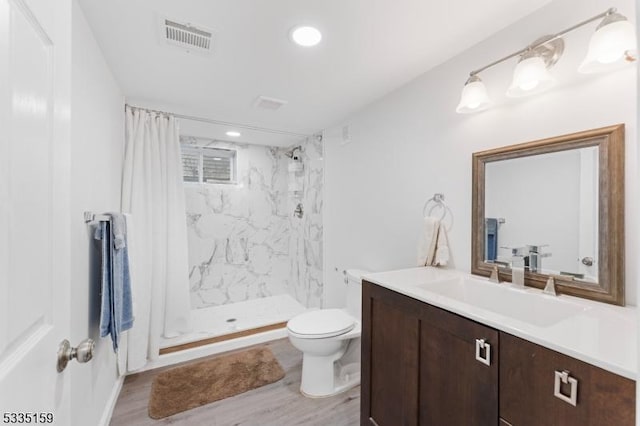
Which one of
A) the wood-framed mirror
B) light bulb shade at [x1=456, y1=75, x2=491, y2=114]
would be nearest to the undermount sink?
the wood-framed mirror

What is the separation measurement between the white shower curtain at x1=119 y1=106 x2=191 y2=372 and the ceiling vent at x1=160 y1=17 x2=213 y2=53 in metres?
1.11

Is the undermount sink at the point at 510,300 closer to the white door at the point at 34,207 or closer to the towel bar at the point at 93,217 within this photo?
the white door at the point at 34,207

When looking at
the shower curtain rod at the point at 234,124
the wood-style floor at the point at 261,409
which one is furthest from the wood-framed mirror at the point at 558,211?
the shower curtain rod at the point at 234,124

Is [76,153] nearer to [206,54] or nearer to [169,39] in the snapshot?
[169,39]

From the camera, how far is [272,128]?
298cm

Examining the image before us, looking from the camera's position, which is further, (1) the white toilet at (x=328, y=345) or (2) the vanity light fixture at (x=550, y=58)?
(1) the white toilet at (x=328, y=345)

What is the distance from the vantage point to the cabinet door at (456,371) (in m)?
0.92

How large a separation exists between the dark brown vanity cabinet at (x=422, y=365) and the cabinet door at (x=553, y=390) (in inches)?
1.7

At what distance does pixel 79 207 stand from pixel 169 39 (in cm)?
96

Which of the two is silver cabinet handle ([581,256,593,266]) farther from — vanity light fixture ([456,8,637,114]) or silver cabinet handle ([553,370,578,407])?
vanity light fixture ([456,8,637,114])

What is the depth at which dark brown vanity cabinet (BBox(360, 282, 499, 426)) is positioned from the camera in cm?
94

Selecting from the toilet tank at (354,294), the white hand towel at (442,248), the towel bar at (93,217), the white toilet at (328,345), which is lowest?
the white toilet at (328,345)

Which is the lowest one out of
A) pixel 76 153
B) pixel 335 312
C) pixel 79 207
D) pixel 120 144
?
pixel 335 312

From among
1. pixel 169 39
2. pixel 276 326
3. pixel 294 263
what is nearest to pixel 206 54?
pixel 169 39
